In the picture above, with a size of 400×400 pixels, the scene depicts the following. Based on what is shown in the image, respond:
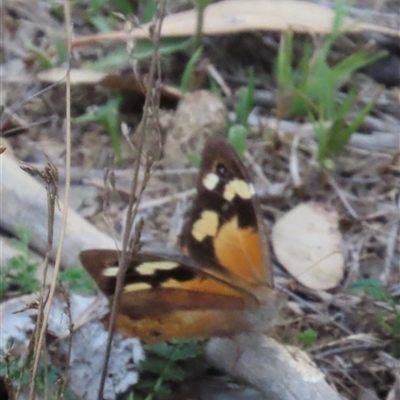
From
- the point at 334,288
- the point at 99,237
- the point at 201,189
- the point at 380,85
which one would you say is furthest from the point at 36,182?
the point at 380,85

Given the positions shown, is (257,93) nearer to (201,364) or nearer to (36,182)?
(36,182)

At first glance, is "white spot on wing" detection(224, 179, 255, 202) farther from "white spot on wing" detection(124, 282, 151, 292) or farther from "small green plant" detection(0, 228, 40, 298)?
"small green plant" detection(0, 228, 40, 298)

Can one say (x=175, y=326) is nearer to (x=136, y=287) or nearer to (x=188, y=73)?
(x=136, y=287)

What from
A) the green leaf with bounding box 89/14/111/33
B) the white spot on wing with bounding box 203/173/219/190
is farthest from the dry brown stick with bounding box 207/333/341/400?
the green leaf with bounding box 89/14/111/33

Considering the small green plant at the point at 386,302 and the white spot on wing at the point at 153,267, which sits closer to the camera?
the white spot on wing at the point at 153,267

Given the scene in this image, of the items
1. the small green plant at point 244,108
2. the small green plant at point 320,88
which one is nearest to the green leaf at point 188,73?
the small green plant at point 244,108

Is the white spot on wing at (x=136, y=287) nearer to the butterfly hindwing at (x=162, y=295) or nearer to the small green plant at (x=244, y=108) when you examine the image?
the butterfly hindwing at (x=162, y=295)
